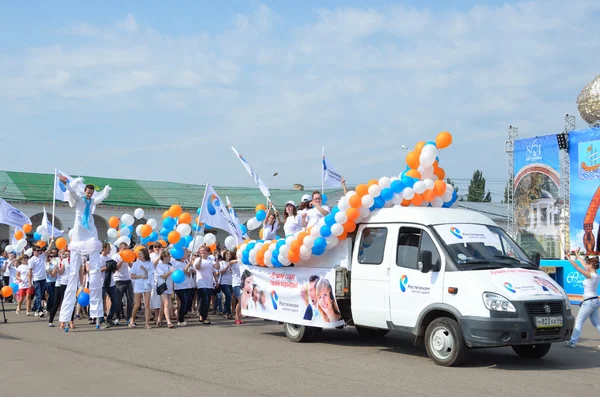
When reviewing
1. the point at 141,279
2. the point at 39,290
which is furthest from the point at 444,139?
the point at 39,290

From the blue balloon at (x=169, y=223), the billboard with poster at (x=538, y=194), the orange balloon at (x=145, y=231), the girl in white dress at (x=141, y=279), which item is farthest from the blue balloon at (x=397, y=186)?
the billboard with poster at (x=538, y=194)

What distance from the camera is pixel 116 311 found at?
14.8 m

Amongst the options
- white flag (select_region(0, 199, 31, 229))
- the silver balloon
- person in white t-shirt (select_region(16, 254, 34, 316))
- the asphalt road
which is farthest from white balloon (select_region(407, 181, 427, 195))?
the silver balloon

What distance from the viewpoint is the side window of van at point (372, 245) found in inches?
400

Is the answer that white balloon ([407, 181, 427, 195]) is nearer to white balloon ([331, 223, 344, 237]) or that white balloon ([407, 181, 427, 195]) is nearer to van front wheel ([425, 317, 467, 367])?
white balloon ([331, 223, 344, 237])

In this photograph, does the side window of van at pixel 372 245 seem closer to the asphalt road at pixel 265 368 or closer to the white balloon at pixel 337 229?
the white balloon at pixel 337 229

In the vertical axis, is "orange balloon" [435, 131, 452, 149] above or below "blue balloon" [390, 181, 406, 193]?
above

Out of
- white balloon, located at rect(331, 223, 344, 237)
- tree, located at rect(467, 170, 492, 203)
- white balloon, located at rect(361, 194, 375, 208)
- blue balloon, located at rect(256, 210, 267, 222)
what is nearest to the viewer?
white balloon, located at rect(361, 194, 375, 208)

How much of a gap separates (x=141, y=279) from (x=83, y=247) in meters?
1.47

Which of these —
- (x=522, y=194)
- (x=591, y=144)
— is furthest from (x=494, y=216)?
(x=591, y=144)

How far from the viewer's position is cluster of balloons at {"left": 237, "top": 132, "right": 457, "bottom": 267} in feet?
34.3

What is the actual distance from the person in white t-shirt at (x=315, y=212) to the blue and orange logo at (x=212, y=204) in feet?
12.2

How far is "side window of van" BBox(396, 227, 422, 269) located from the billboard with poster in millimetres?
16618

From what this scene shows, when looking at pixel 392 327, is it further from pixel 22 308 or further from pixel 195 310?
pixel 22 308
